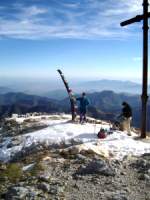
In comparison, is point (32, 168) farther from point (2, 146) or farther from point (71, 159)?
point (2, 146)

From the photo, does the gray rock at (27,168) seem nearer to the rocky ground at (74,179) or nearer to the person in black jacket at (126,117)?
the rocky ground at (74,179)

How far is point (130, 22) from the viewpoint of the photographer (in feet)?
74.4

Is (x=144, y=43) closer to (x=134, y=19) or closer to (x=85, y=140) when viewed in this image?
(x=134, y=19)

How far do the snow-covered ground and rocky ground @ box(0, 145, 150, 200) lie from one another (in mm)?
3060

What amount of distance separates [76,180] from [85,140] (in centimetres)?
843

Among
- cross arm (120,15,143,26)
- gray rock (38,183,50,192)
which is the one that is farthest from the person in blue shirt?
gray rock (38,183,50,192)

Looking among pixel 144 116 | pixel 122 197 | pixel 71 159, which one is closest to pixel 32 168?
pixel 71 159

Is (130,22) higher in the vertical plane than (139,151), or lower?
higher

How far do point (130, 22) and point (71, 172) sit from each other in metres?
11.6

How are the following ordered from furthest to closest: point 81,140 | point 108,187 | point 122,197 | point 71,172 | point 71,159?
point 81,140, point 71,159, point 71,172, point 108,187, point 122,197

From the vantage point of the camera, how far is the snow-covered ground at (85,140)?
62.1 ft

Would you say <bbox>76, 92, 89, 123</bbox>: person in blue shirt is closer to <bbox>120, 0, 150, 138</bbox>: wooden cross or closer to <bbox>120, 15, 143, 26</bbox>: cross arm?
<bbox>120, 0, 150, 138</bbox>: wooden cross

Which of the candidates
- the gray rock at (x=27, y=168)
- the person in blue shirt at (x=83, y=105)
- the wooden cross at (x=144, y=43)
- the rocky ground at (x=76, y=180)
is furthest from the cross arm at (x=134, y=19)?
the gray rock at (x=27, y=168)

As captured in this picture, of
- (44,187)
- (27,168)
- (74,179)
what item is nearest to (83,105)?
(27,168)
